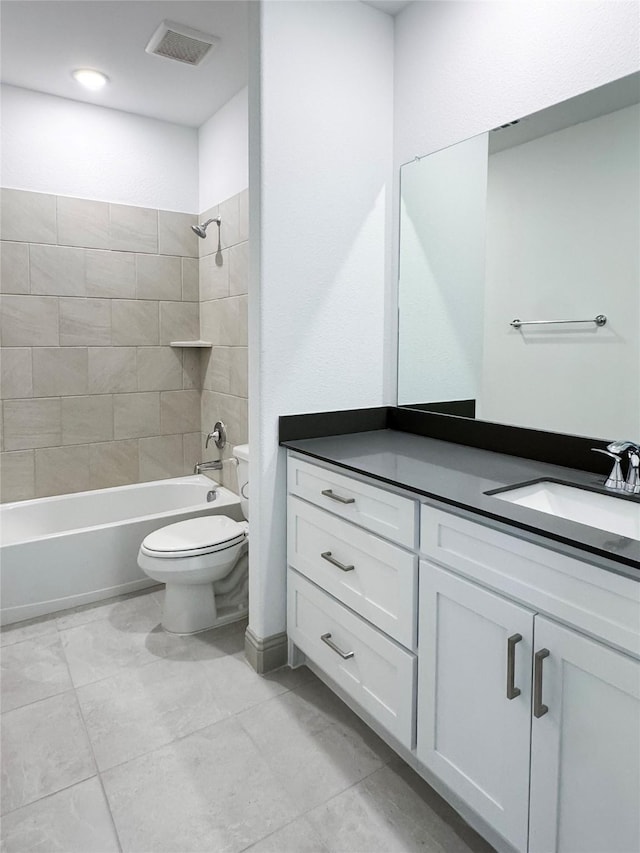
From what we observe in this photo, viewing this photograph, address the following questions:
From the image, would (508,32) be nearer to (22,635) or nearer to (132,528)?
(132,528)

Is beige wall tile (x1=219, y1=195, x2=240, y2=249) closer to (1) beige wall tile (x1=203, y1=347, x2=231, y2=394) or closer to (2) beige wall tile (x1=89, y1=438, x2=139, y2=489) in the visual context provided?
(1) beige wall tile (x1=203, y1=347, x2=231, y2=394)

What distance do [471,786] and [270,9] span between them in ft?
7.82

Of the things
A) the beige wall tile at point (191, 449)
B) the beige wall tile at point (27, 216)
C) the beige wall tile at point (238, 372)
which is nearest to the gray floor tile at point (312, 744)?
the beige wall tile at point (238, 372)

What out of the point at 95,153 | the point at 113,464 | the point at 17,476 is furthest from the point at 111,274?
the point at 17,476

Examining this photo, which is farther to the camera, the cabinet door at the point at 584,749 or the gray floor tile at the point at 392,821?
the gray floor tile at the point at 392,821

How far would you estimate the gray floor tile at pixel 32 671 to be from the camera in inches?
78.5

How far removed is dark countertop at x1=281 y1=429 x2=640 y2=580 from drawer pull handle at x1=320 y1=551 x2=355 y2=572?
1.00 feet

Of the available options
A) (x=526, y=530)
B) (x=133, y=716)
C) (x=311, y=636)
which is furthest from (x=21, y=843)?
(x=526, y=530)

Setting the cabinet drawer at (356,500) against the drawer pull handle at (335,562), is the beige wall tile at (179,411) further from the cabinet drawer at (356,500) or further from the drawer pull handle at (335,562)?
the drawer pull handle at (335,562)

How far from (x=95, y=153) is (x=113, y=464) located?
5.71ft

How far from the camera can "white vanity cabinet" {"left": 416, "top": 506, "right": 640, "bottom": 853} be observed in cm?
102

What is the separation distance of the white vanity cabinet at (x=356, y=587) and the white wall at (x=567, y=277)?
611mm

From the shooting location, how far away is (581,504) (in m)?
1.51

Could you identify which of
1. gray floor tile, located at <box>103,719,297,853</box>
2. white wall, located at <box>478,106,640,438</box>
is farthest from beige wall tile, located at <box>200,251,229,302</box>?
gray floor tile, located at <box>103,719,297,853</box>
